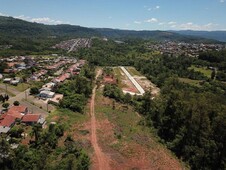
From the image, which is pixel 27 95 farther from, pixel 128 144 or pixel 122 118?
pixel 128 144

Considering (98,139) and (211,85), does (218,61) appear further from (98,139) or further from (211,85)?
(98,139)

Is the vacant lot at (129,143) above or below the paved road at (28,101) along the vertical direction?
below

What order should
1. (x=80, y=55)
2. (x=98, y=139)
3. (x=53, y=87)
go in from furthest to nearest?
(x=80, y=55) → (x=53, y=87) → (x=98, y=139)

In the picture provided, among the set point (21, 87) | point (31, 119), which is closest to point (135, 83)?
point (21, 87)

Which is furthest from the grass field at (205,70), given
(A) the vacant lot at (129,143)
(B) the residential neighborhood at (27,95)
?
(A) the vacant lot at (129,143)

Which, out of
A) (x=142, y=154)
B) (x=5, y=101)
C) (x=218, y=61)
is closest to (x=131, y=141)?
(x=142, y=154)

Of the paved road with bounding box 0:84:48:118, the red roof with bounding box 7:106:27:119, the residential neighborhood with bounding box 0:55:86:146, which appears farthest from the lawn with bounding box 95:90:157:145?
the red roof with bounding box 7:106:27:119

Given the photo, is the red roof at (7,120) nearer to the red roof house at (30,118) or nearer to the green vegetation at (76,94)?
the red roof house at (30,118)
